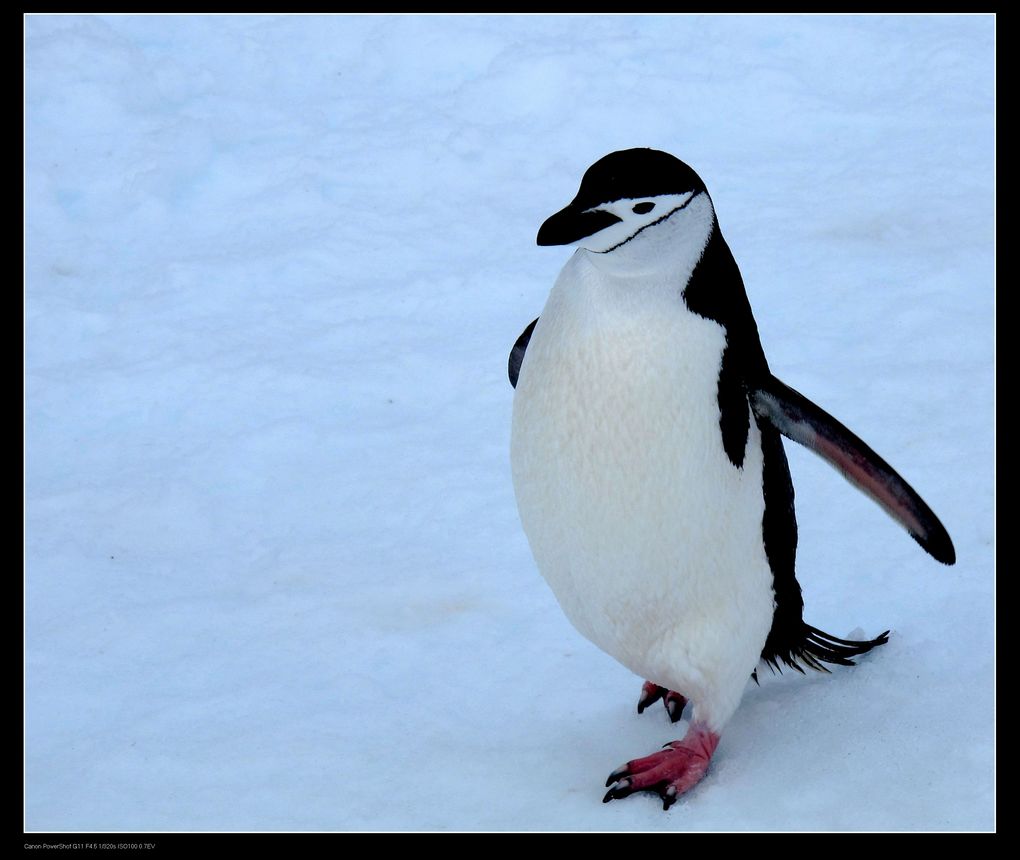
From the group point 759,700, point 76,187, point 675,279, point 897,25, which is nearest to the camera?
point 675,279

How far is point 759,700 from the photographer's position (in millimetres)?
2164

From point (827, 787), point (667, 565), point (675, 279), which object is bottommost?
point (827, 787)

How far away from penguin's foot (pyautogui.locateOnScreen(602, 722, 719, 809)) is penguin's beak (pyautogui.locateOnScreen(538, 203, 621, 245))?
2.43 feet

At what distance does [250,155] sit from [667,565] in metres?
2.81

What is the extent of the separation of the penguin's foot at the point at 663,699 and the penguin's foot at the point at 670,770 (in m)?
0.15

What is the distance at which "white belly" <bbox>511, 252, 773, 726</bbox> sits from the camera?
1.77 meters

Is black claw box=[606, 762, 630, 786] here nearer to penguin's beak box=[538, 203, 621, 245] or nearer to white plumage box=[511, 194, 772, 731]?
white plumage box=[511, 194, 772, 731]

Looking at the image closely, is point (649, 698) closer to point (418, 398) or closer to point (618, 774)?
point (618, 774)

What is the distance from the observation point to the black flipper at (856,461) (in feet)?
5.83

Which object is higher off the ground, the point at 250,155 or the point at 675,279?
the point at 675,279

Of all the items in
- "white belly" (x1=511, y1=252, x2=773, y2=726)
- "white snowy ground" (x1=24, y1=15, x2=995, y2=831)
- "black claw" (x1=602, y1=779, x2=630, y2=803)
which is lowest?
"white snowy ground" (x1=24, y1=15, x2=995, y2=831)

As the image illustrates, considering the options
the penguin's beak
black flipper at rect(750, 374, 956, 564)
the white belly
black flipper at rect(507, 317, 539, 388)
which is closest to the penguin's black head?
the penguin's beak
